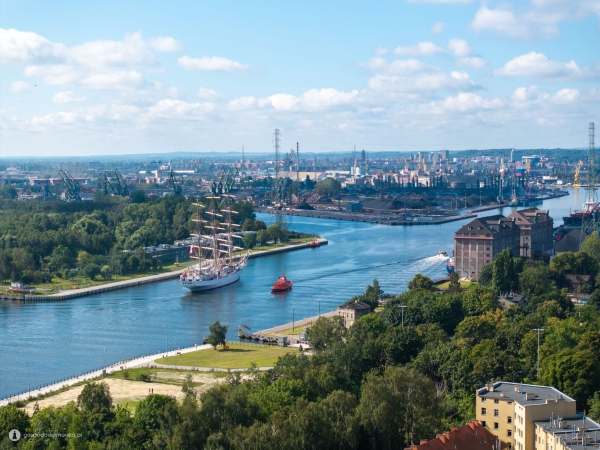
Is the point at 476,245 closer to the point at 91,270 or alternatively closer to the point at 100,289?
the point at 100,289

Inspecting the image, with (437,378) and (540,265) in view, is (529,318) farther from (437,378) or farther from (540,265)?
(540,265)

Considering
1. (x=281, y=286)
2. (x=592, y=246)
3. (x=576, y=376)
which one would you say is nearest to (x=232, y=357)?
(x=576, y=376)

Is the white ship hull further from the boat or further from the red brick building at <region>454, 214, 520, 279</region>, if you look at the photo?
the red brick building at <region>454, 214, 520, 279</region>

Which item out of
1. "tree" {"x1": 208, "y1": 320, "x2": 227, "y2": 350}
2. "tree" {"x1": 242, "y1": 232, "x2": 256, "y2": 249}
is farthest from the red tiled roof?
"tree" {"x1": 242, "y1": 232, "x2": 256, "y2": 249}

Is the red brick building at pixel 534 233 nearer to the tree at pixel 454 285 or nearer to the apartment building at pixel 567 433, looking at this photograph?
the tree at pixel 454 285

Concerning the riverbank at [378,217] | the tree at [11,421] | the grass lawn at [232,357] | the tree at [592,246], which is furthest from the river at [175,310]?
the riverbank at [378,217]

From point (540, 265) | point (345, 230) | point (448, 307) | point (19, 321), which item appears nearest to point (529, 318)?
point (448, 307)
